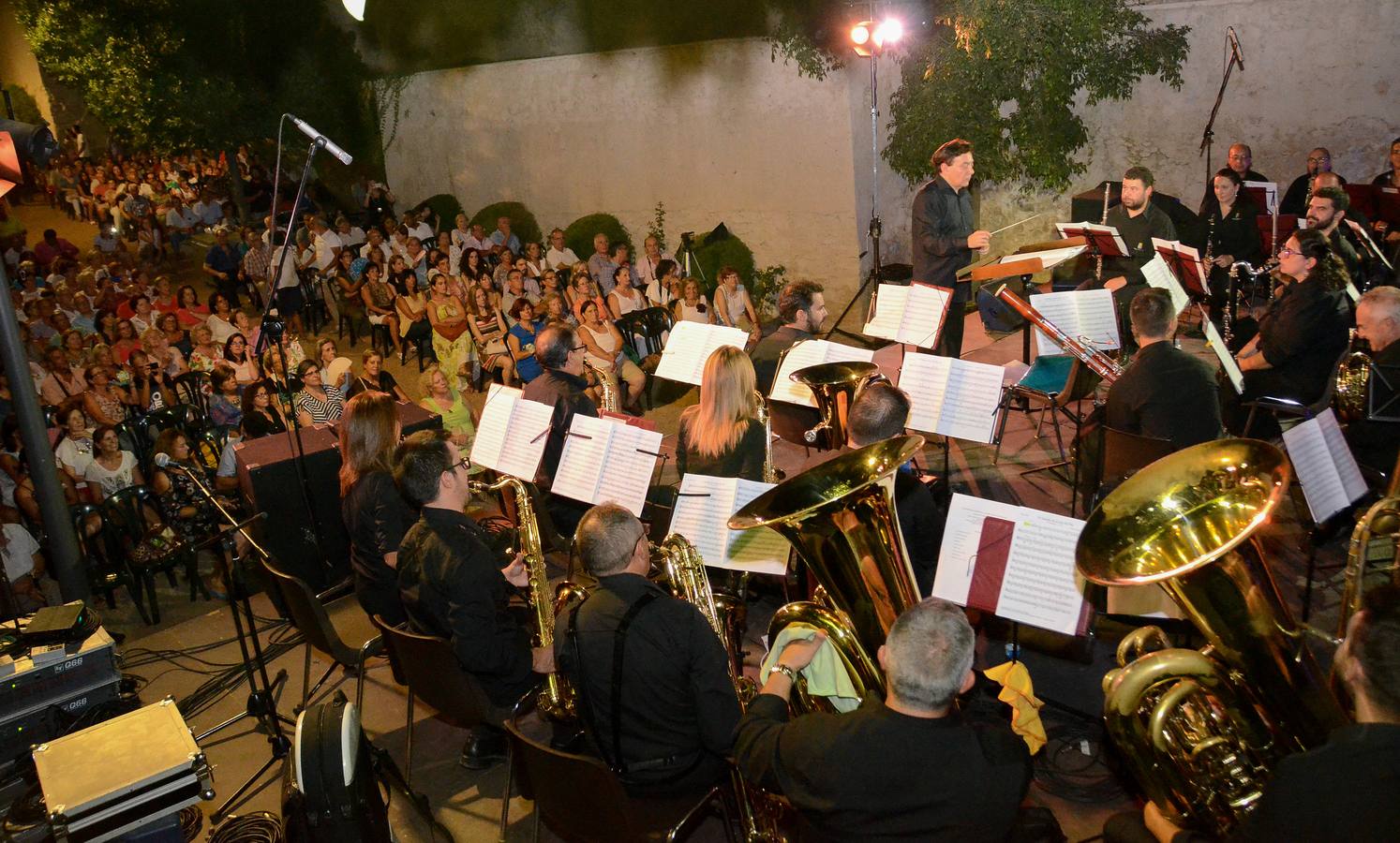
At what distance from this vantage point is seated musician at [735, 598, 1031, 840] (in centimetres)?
254

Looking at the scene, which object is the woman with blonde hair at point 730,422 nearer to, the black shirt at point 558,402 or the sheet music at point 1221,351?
the black shirt at point 558,402

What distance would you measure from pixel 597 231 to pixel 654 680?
1164 centimetres

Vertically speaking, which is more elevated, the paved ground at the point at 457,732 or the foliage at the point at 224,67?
the foliage at the point at 224,67

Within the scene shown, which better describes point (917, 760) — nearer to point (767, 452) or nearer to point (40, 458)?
point (767, 452)

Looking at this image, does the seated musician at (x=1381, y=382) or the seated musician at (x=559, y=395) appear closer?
the seated musician at (x=1381, y=382)

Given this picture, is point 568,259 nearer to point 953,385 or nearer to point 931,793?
point 953,385

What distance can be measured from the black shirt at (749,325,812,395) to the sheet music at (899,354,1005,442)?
3.66 feet

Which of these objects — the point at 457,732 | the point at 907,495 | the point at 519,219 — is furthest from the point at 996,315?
the point at 519,219

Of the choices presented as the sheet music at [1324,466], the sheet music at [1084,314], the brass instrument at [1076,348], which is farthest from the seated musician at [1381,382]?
the sheet music at [1084,314]

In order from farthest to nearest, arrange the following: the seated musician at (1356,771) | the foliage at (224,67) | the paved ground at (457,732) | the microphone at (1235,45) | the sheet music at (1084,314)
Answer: the foliage at (224,67)
the microphone at (1235,45)
the sheet music at (1084,314)
the paved ground at (457,732)
the seated musician at (1356,771)

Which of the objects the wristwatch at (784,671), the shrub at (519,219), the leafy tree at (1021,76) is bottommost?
the wristwatch at (784,671)

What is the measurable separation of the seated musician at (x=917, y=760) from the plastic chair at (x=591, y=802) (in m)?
0.67

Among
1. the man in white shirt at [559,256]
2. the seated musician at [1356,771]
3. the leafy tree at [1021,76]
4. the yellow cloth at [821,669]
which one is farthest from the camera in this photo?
the man in white shirt at [559,256]

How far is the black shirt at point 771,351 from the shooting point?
255 inches
